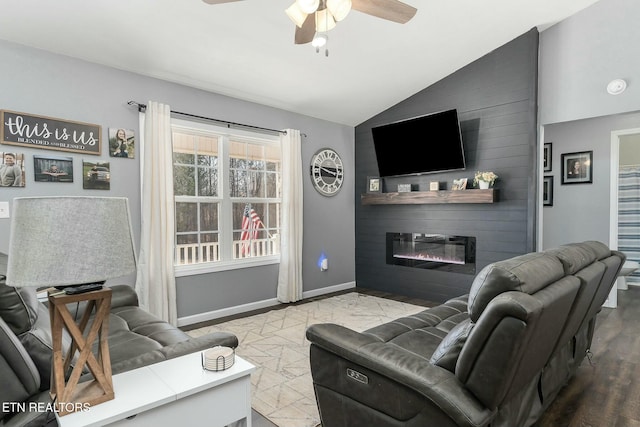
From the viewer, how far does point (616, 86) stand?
11.4 ft

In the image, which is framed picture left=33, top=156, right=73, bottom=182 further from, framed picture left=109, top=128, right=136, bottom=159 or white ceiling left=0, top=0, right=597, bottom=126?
white ceiling left=0, top=0, right=597, bottom=126

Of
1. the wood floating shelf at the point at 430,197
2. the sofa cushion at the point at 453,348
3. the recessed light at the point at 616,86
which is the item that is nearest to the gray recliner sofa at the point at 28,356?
the sofa cushion at the point at 453,348

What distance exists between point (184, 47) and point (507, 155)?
140 inches

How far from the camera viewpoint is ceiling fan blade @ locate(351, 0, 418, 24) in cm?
215

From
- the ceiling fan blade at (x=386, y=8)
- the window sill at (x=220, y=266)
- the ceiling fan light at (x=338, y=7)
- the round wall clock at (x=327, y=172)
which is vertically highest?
the ceiling fan blade at (x=386, y=8)

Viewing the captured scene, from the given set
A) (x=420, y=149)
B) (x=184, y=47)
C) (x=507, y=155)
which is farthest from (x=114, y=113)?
(x=507, y=155)

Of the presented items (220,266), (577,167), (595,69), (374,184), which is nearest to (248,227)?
(220,266)

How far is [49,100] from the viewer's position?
299 cm

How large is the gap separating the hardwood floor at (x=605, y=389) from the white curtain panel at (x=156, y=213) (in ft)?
6.10

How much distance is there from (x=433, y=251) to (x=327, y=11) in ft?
11.4

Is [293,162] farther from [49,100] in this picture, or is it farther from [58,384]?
[58,384]

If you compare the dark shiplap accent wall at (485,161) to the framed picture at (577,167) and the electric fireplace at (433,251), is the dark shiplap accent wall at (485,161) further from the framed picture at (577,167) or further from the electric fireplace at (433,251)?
the framed picture at (577,167)

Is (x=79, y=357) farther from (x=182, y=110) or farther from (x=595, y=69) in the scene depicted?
(x=595, y=69)

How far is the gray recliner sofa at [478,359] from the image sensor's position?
127cm
